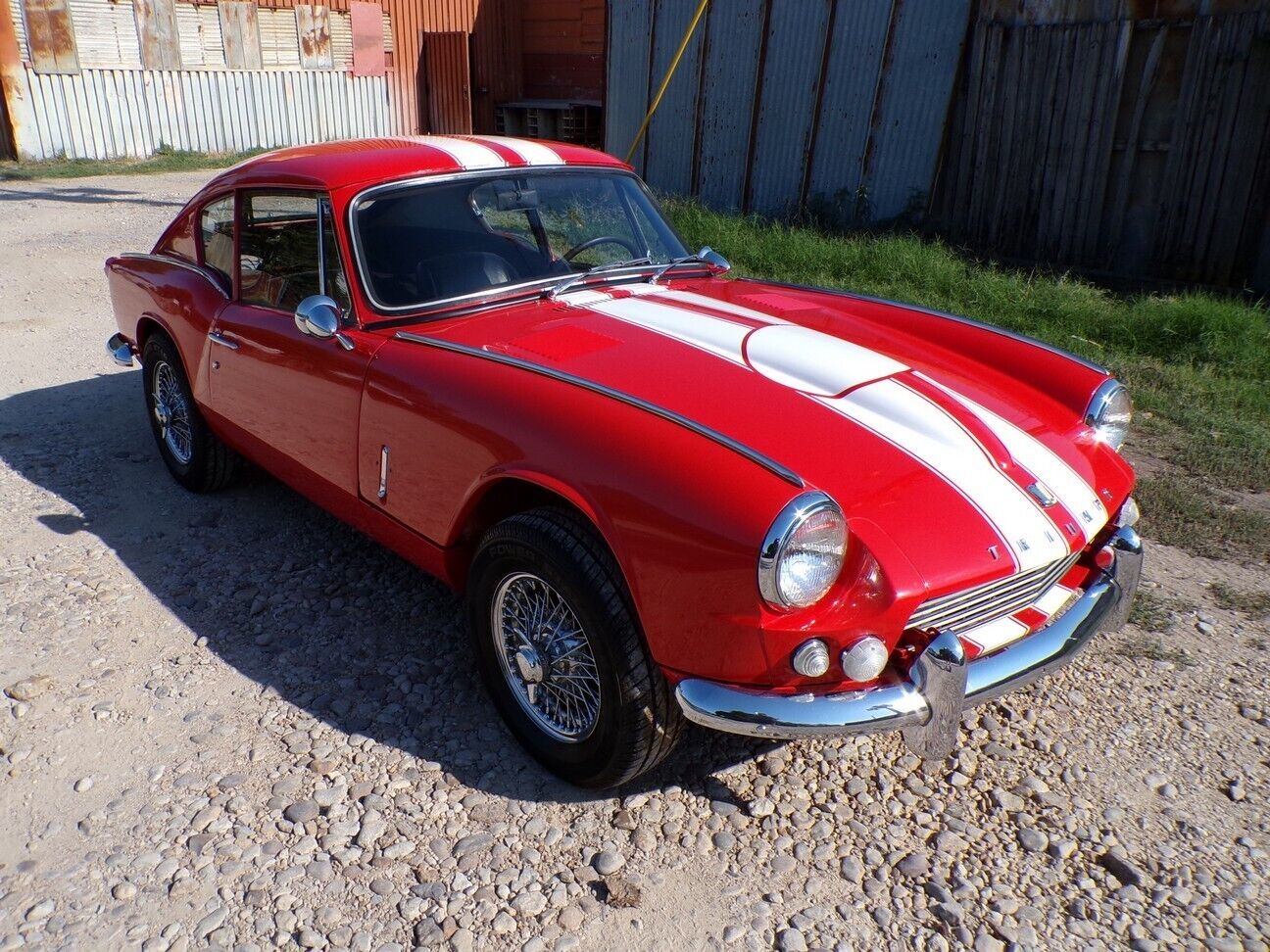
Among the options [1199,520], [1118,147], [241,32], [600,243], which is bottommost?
[1199,520]

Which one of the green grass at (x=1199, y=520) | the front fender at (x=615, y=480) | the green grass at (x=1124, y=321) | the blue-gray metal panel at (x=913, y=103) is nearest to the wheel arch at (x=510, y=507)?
the front fender at (x=615, y=480)

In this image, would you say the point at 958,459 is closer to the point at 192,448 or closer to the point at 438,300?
the point at 438,300

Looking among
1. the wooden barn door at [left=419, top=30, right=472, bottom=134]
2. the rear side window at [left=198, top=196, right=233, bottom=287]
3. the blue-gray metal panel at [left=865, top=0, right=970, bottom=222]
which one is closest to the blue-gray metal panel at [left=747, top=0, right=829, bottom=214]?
the blue-gray metal panel at [left=865, top=0, right=970, bottom=222]

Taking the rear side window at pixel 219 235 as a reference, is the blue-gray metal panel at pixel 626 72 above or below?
above

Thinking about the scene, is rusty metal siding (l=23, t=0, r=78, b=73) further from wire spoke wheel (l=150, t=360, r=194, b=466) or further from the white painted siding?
wire spoke wheel (l=150, t=360, r=194, b=466)

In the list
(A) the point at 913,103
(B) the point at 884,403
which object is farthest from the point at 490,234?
(A) the point at 913,103

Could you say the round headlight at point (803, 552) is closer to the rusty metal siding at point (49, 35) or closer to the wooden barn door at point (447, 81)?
the rusty metal siding at point (49, 35)

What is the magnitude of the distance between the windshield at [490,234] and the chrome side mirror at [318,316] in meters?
0.15

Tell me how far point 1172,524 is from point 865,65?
614 cm

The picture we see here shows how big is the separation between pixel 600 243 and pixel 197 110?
52.3 ft

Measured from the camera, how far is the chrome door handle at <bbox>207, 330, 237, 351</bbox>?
3.82 meters

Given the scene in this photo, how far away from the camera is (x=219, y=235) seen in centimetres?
416

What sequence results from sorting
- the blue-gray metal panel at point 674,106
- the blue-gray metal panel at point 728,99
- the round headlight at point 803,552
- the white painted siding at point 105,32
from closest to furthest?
the round headlight at point 803,552 < the blue-gray metal panel at point 728,99 < the blue-gray metal panel at point 674,106 < the white painted siding at point 105,32

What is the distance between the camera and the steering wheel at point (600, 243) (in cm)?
367
